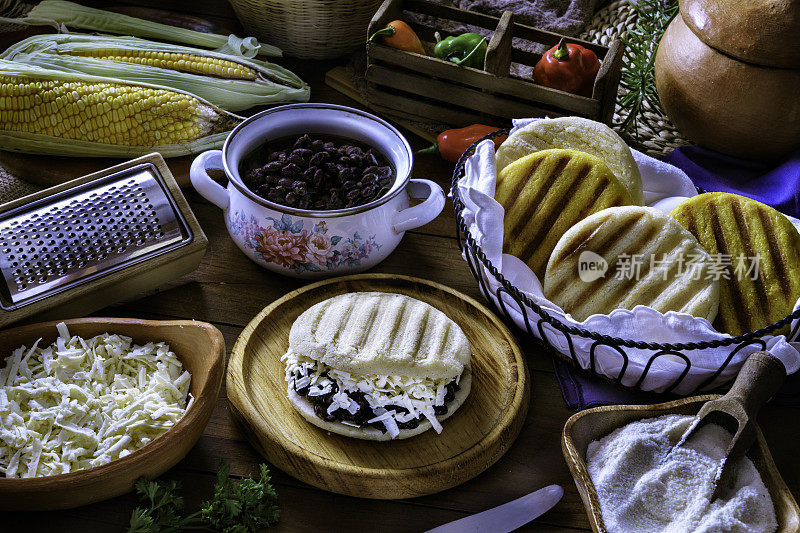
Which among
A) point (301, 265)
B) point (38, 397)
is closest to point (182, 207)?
point (301, 265)

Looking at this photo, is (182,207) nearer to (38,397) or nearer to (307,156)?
(307,156)

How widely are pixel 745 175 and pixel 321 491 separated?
4.71ft

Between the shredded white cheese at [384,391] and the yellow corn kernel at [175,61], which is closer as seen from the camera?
the shredded white cheese at [384,391]

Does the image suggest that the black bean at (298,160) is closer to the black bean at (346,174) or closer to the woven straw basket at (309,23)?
the black bean at (346,174)

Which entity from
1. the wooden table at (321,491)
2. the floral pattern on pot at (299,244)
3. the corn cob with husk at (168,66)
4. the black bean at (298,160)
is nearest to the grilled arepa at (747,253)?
the wooden table at (321,491)

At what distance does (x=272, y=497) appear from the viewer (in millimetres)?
1355

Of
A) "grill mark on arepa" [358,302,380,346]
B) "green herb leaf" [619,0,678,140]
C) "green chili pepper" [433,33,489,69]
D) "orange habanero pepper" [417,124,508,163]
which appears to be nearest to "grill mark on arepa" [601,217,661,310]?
"grill mark on arepa" [358,302,380,346]

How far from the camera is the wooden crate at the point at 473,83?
2092mm

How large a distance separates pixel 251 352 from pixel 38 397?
1.39 ft

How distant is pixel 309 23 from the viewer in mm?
2455

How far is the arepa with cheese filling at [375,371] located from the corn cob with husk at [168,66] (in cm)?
98

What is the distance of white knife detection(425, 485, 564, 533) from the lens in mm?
1307

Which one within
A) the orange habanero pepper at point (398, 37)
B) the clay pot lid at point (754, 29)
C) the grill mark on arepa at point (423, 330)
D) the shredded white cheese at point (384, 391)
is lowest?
the shredded white cheese at point (384, 391)

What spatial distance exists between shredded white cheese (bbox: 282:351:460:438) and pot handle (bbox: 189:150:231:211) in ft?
1.75
